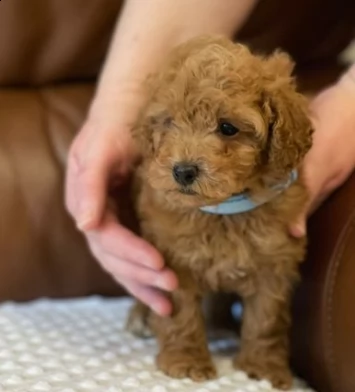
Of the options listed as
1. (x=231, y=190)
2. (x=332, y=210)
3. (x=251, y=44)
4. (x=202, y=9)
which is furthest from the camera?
(x=251, y=44)

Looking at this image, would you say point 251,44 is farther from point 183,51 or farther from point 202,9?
point 183,51

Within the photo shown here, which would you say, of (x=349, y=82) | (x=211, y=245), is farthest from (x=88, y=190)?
(x=349, y=82)

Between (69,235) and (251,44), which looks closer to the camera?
(69,235)

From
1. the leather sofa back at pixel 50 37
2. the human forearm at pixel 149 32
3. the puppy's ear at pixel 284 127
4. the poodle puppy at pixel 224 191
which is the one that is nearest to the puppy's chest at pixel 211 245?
the poodle puppy at pixel 224 191

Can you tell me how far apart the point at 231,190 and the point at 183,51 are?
19 centimetres

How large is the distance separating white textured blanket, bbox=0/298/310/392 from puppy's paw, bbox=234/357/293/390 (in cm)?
1

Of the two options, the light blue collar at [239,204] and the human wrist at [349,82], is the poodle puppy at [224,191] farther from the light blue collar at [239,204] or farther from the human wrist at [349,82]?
the human wrist at [349,82]

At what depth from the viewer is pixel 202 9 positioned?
1378mm

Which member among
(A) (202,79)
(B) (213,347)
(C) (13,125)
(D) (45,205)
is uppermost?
(A) (202,79)

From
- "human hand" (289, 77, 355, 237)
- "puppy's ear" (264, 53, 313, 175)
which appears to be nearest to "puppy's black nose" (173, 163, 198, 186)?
"puppy's ear" (264, 53, 313, 175)

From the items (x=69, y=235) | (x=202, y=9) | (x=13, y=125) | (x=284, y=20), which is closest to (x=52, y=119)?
(x=13, y=125)

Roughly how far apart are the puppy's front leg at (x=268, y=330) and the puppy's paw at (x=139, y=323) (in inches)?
5.8

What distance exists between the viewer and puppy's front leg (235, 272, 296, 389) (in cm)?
122

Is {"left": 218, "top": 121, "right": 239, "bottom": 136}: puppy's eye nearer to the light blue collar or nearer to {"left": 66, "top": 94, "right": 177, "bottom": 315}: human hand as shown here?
the light blue collar
